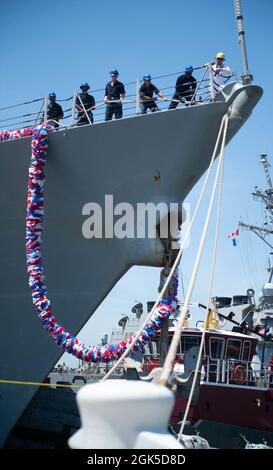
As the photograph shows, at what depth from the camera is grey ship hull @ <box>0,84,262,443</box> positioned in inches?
352

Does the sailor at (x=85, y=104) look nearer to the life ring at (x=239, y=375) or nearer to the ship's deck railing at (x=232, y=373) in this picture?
the ship's deck railing at (x=232, y=373)

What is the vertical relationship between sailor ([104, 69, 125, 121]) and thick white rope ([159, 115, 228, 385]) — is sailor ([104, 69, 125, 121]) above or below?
above

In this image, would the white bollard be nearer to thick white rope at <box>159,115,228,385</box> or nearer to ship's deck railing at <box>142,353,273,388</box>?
thick white rope at <box>159,115,228,385</box>

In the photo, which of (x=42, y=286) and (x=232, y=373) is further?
(x=232, y=373)

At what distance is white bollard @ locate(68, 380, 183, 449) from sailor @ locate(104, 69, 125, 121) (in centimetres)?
766

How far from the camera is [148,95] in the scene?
9.45m

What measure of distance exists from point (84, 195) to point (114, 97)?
5.65 ft

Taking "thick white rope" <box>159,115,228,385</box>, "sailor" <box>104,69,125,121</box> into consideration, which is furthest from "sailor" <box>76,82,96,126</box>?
"thick white rope" <box>159,115,228,385</box>

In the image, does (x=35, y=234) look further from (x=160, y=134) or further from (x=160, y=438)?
(x=160, y=438)

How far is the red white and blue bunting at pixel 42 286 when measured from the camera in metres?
8.45

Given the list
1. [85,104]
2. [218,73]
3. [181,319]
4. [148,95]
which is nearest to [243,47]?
[218,73]

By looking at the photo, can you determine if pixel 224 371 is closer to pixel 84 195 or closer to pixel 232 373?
pixel 232 373

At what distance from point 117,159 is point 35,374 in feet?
12.0

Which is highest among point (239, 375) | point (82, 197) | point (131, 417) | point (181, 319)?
point (82, 197)
